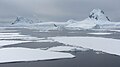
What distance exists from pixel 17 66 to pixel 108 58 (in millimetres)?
6920

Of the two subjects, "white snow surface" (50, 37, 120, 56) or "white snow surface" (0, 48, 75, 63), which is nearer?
"white snow surface" (0, 48, 75, 63)

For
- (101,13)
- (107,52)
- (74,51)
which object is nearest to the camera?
(107,52)

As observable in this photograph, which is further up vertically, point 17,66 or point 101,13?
point 101,13

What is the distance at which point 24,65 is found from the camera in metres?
12.9

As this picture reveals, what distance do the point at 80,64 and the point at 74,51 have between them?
496 cm

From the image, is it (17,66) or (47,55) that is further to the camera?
(47,55)

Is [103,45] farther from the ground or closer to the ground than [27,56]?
farther from the ground

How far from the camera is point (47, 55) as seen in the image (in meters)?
15.2

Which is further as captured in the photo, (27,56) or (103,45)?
(103,45)

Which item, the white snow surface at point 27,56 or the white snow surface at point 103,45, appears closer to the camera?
the white snow surface at point 27,56

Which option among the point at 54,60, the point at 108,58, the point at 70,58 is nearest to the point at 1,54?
the point at 54,60

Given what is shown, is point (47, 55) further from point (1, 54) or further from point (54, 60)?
point (1, 54)

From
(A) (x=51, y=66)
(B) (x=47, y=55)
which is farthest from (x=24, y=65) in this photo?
(B) (x=47, y=55)

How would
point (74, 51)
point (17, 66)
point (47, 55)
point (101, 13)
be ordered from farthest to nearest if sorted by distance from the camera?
1. point (101, 13)
2. point (74, 51)
3. point (47, 55)
4. point (17, 66)
